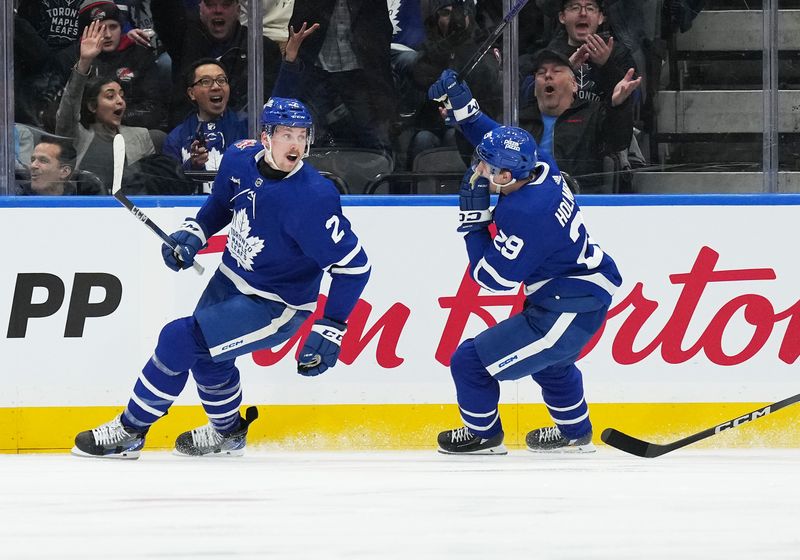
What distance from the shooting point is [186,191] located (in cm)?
479

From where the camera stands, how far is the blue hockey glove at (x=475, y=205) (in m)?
4.21

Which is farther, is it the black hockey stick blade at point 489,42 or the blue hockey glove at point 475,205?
the black hockey stick blade at point 489,42

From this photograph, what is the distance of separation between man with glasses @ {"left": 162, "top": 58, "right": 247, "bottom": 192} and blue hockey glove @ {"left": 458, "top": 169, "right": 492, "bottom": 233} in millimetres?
951

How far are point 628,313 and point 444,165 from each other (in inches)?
31.8

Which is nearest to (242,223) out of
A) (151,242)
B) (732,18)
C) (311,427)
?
(151,242)

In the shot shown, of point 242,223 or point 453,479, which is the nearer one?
point 453,479

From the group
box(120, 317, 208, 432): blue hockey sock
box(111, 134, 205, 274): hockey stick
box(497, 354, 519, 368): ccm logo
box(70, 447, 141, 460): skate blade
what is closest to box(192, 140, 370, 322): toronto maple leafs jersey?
box(111, 134, 205, 274): hockey stick

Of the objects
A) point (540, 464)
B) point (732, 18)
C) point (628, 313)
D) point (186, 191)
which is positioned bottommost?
point (540, 464)

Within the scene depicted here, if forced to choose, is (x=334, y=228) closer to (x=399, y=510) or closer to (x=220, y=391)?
(x=220, y=391)

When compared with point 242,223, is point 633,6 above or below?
above

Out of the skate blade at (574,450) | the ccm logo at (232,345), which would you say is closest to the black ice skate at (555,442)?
the skate blade at (574,450)

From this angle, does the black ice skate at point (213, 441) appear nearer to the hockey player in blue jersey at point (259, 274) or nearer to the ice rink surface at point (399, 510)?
the hockey player in blue jersey at point (259, 274)

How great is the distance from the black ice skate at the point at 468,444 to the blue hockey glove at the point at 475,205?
68 cm

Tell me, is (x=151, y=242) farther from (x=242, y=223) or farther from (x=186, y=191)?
(x=242, y=223)
